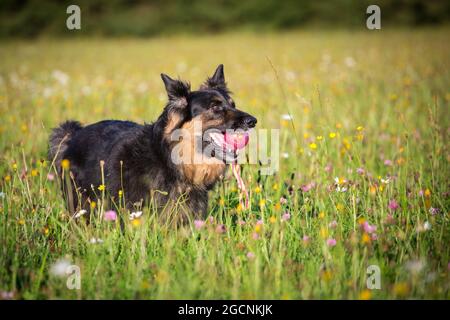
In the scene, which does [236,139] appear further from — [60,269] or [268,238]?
[60,269]

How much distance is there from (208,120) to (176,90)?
0.36 m

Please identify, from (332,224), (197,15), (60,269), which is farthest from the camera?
(197,15)

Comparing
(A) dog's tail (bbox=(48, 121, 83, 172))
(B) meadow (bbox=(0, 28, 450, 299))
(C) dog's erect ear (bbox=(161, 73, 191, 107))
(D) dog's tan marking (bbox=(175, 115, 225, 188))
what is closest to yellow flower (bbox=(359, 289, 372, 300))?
(B) meadow (bbox=(0, 28, 450, 299))

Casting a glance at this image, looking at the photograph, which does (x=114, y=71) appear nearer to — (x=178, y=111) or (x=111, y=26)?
(x=178, y=111)

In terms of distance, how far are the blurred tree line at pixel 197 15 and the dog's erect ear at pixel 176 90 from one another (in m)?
31.0

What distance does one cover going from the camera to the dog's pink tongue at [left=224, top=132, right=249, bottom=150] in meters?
4.13

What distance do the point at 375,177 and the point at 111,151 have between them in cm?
248

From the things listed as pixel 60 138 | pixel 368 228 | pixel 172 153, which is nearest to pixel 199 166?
pixel 172 153

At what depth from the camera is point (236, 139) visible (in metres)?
4.13

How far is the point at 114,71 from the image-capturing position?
13.9 metres

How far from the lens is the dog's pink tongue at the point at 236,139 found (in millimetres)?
4133

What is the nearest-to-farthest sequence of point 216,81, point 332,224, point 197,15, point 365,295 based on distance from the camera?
point 365,295
point 332,224
point 216,81
point 197,15

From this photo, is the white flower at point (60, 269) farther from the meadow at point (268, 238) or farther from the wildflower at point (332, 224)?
the wildflower at point (332, 224)
